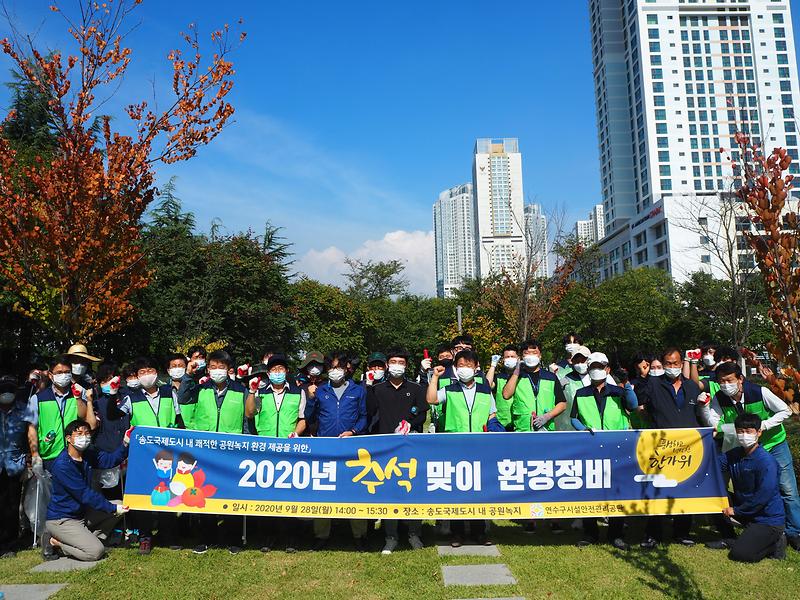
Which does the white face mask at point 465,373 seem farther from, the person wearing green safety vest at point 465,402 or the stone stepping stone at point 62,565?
the stone stepping stone at point 62,565

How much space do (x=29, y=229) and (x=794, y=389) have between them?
10.9m

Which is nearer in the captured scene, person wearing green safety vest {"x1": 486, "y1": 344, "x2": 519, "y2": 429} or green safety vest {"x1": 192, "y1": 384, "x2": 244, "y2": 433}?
green safety vest {"x1": 192, "y1": 384, "x2": 244, "y2": 433}

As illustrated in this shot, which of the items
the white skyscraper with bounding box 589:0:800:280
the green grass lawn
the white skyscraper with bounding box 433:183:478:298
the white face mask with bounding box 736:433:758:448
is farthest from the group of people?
the white skyscraper with bounding box 433:183:478:298

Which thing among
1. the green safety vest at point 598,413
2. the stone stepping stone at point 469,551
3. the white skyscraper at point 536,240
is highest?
the white skyscraper at point 536,240

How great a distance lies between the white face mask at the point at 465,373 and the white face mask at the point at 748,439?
2648 mm

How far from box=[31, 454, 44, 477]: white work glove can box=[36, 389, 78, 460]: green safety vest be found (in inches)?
2.3

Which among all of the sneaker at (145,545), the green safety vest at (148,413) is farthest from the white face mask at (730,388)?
the sneaker at (145,545)

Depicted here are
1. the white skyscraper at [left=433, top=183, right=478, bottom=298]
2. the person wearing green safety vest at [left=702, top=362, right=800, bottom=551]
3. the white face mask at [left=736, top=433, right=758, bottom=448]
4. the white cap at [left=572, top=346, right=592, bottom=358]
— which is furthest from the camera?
the white skyscraper at [left=433, top=183, right=478, bottom=298]

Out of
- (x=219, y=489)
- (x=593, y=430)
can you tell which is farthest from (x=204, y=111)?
(x=593, y=430)

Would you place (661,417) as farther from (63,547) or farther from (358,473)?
(63,547)

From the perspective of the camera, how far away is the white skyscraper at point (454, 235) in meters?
150

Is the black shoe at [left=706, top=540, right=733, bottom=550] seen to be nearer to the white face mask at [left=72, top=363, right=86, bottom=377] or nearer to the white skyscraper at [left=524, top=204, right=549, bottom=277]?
the white face mask at [left=72, top=363, right=86, bottom=377]

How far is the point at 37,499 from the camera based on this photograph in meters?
6.52

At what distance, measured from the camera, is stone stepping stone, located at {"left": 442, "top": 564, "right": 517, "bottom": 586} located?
5.07 metres
